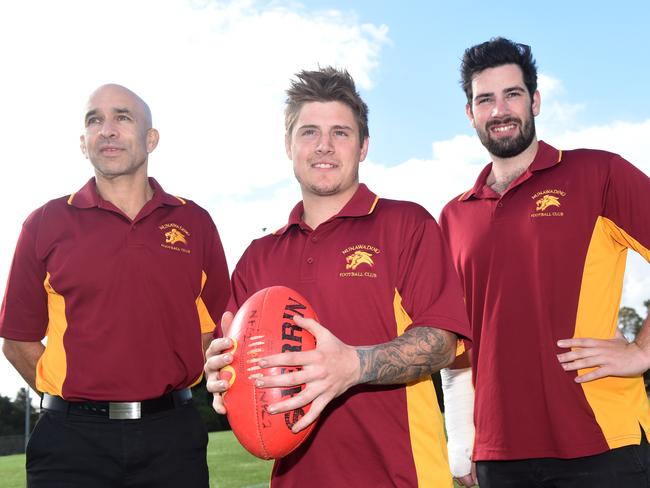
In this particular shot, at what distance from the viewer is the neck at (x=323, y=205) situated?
3.09m

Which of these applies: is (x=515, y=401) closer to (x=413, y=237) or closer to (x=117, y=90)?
(x=413, y=237)

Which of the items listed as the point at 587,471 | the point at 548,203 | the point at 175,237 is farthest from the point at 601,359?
the point at 175,237

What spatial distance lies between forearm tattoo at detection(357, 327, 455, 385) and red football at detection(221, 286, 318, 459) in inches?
8.8

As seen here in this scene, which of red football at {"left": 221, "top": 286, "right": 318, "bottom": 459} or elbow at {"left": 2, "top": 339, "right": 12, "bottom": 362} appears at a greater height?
elbow at {"left": 2, "top": 339, "right": 12, "bottom": 362}

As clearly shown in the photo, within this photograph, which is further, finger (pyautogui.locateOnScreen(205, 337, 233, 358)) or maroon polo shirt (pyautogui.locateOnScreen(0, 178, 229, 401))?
maroon polo shirt (pyautogui.locateOnScreen(0, 178, 229, 401))

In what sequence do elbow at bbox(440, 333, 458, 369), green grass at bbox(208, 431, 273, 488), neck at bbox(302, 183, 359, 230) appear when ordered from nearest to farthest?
elbow at bbox(440, 333, 458, 369) → neck at bbox(302, 183, 359, 230) → green grass at bbox(208, 431, 273, 488)

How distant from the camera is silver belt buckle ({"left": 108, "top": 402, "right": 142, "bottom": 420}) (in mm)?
3926

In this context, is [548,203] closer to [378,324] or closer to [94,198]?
[378,324]

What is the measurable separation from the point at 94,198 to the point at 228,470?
978 centimetres

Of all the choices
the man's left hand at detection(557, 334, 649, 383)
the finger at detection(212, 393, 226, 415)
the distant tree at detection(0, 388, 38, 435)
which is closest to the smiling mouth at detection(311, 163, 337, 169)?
the finger at detection(212, 393, 226, 415)

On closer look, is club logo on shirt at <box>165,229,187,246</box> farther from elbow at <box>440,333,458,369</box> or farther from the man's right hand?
elbow at <box>440,333,458,369</box>

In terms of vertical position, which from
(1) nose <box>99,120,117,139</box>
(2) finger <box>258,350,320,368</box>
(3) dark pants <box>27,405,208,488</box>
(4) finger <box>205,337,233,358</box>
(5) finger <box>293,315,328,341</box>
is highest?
(1) nose <box>99,120,117,139</box>

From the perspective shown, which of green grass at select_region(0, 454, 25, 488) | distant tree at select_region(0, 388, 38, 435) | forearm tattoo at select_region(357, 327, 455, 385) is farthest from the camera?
distant tree at select_region(0, 388, 38, 435)

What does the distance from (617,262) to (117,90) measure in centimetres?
321
